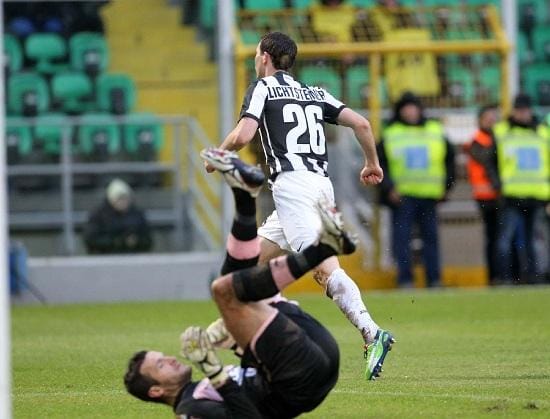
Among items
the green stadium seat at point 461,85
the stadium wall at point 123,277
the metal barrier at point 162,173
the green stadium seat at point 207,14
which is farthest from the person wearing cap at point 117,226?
the green stadium seat at point 461,85

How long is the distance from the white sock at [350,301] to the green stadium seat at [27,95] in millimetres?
10946

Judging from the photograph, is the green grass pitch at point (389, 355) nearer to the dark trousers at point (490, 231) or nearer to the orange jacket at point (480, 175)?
the dark trousers at point (490, 231)

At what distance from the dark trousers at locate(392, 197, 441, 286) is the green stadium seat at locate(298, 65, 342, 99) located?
1.89 meters

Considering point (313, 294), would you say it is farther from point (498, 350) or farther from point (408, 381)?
point (408, 381)

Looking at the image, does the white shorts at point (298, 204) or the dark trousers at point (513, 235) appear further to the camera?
the dark trousers at point (513, 235)

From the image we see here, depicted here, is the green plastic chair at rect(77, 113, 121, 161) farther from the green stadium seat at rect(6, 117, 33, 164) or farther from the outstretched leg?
the outstretched leg

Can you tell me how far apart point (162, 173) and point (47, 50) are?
10.6 ft

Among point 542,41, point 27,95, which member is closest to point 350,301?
point 27,95

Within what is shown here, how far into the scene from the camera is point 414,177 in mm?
19016

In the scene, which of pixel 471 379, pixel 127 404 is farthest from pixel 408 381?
pixel 127 404

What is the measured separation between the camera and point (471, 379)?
9.59m

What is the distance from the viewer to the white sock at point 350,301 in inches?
384

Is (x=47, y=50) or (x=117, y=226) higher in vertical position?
(x=47, y=50)

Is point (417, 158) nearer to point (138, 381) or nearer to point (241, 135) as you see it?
point (241, 135)
